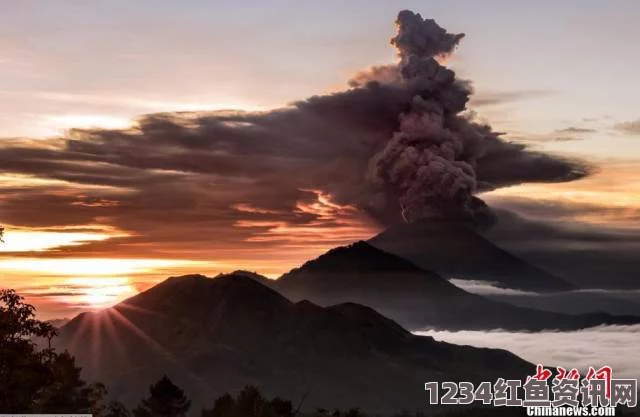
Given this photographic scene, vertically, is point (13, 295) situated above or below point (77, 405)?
→ above

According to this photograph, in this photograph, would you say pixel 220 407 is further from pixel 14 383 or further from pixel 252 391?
pixel 14 383

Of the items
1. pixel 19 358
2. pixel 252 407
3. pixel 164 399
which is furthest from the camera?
pixel 164 399

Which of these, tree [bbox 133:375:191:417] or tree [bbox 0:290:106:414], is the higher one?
tree [bbox 0:290:106:414]

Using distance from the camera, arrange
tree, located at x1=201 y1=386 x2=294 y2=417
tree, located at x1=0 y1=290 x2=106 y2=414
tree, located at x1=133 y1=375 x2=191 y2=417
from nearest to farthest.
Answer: tree, located at x1=0 y1=290 x2=106 y2=414 → tree, located at x1=201 y1=386 x2=294 y2=417 → tree, located at x1=133 y1=375 x2=191 y2=417

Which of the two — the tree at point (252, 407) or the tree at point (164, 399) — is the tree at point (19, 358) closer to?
the tree at point (252, 407)

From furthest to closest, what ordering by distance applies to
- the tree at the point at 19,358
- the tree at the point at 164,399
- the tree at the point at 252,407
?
the tree at the point at 164,399
the tree at the point at 252,407
the tree at the point at 19,358

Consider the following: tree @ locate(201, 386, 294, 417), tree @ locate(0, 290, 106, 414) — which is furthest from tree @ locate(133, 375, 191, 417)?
tree @ locate(0, 290, 106, 414)

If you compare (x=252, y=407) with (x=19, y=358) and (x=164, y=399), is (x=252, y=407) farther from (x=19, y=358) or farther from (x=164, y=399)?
(x=19, y=358)

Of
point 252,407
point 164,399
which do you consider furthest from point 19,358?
point 164,399

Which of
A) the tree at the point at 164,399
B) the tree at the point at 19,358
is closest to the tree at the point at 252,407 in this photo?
the tree at the point at 164,399

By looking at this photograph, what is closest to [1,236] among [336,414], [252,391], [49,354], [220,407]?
Answer: [49,354]

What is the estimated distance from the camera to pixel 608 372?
123938 millimetres

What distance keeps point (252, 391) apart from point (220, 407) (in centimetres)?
1191

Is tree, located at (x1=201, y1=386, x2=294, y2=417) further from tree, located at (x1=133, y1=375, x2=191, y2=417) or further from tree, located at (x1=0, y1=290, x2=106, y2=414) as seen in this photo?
tree, located at (x1=0, y1=290, x2=106, y2=414)
